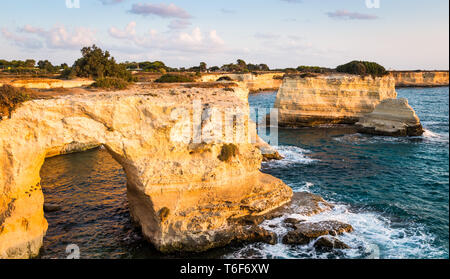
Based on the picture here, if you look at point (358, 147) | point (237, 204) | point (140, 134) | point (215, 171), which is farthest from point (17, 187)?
point (358, 147)

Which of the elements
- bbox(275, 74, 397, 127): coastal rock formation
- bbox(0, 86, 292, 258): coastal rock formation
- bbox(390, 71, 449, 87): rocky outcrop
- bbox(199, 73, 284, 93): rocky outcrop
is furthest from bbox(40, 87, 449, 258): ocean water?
bbox(390, 71, 449, 87): rocky outcrop

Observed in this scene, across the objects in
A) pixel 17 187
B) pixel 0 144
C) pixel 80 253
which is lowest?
pixel 80 253

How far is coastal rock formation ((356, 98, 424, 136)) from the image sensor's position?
113ft

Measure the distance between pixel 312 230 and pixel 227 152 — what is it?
4.92m

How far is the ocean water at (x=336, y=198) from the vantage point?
12.9m

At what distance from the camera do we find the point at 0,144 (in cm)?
1110

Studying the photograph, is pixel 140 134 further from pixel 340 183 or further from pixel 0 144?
pixel 340 183

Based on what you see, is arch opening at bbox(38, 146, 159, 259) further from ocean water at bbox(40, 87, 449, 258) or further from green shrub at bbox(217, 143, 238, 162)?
green shrub at bbox(217, 143, 238, 162)

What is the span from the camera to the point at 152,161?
12.7 metres

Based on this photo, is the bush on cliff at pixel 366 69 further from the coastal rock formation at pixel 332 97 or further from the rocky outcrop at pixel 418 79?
the rocky outcrop at pixel 418 79

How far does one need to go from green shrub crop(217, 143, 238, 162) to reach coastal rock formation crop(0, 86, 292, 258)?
1.7 inches

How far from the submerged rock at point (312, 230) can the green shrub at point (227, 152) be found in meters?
4.08

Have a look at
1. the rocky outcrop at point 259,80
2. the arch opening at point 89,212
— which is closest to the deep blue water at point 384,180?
the arch opening at point 89,212
